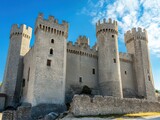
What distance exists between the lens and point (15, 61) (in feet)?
137

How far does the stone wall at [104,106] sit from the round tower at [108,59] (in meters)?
8.83

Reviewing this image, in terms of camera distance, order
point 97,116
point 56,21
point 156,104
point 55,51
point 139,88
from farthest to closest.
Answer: point 139,88, point 56,21, point 55,51, point 156,104, point 97,116

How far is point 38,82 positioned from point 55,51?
6523 millimetres

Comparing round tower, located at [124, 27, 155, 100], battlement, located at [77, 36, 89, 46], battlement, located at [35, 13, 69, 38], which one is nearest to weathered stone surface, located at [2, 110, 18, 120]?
battlement, located at [35, 13, 69, 38]

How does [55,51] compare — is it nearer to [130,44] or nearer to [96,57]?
[96,57]

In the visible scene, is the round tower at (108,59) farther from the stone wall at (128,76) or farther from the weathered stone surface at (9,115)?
the weathered stone surface at (9,115)

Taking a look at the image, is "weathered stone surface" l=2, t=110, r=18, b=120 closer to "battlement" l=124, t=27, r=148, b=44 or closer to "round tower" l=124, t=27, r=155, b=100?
"round tower" l=124, t=27, r=155, b=100

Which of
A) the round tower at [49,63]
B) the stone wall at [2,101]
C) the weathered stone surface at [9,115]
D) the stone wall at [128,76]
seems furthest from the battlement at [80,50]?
the weathered stone surface at [9,115]

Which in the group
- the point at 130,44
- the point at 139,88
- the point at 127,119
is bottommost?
the point at 127,119

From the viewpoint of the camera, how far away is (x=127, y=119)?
22.6 metres

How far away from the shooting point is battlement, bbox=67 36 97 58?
4098cm

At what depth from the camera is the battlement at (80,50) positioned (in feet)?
134

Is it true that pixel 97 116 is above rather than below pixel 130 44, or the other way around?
below

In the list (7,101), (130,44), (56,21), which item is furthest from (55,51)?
(130,44)
